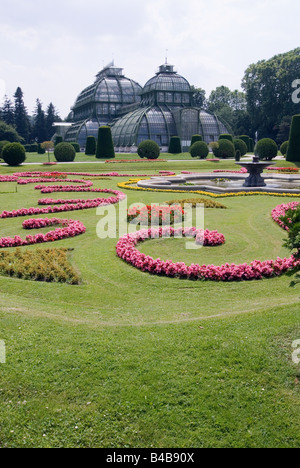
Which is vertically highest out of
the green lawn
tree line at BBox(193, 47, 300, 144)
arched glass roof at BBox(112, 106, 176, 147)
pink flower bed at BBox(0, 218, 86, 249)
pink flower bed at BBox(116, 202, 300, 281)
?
tree line at BBox(193, 47, 300, 144)

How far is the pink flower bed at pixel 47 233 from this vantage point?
356 inches

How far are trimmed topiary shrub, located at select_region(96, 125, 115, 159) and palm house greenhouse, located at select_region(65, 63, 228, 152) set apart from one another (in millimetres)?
11048

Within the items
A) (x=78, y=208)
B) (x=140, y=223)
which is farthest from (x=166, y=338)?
(x=78, y=208)

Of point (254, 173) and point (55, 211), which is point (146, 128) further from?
point (55, 211)

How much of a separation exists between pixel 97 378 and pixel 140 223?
7177mm

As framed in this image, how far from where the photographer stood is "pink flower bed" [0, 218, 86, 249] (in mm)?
9047

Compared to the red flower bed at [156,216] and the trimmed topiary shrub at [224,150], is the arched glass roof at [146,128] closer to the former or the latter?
the trimmed topiary shrub at [224,150]

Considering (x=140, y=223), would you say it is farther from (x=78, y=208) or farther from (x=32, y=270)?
(x=32, y=270)

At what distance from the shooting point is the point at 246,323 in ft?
15.7

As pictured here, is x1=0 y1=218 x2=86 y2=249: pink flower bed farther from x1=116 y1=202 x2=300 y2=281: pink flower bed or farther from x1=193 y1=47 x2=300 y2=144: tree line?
x1=193 y1=47 x2=300 y2=144: tree line

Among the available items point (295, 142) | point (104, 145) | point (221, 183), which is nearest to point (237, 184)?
point (221, 183)

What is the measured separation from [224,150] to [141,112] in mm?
16334

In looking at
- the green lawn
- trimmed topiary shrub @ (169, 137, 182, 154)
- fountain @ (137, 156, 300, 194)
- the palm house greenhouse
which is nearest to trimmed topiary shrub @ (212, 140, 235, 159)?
trimmed topiary shrub @ (169, 137, 182, 154)

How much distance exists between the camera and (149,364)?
158 inches
